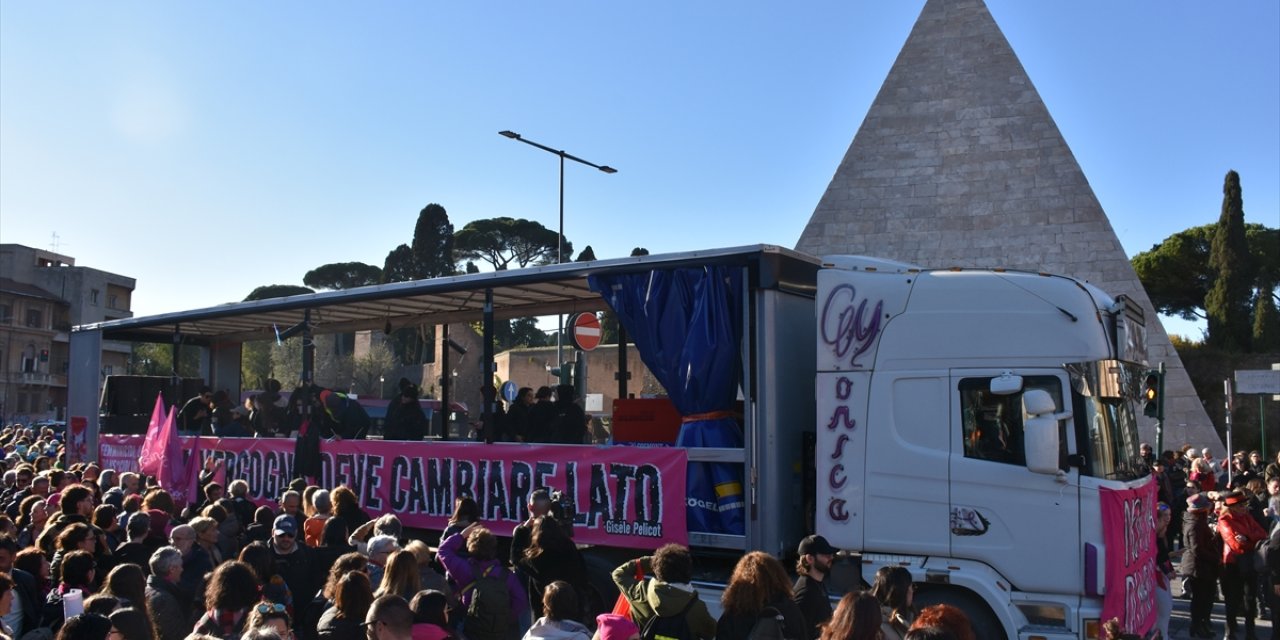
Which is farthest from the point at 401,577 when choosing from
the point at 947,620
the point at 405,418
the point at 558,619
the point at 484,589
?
the point at 405,418

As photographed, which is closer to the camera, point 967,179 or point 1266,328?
point 967,179

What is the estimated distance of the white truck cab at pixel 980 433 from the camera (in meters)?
6.89

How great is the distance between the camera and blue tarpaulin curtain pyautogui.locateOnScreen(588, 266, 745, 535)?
8125 mm

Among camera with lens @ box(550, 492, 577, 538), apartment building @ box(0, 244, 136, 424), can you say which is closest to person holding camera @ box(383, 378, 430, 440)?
camera with lens @ box(550, 492, 577, 538)

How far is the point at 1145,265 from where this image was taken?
50.7 meters

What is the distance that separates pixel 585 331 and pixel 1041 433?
886 cm

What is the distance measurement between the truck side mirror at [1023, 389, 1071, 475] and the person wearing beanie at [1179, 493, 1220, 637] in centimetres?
511

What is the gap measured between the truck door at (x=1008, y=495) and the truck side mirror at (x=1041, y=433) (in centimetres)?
18

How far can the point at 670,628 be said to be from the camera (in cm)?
547

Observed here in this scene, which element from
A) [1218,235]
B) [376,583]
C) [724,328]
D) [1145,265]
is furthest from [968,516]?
[1145,265]

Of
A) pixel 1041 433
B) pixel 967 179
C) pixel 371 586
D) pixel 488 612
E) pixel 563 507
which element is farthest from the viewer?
pixel 967 179

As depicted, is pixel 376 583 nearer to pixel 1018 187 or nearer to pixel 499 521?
pixel 499 521

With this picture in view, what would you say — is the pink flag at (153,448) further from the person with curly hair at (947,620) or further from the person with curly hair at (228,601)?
the person with curly hair at (947,620)

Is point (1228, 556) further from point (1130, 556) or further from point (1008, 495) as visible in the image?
point (1008, 495)
